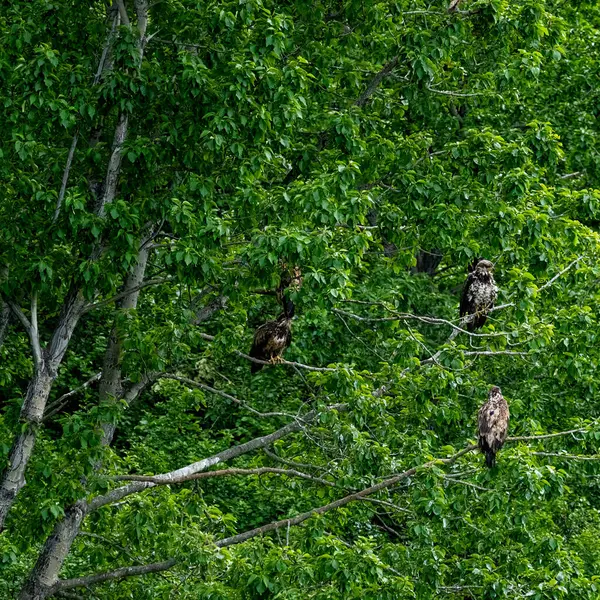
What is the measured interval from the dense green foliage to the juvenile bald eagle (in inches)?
21.3

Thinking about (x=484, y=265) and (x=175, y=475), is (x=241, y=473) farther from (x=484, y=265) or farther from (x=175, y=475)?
(x=484, y=265)

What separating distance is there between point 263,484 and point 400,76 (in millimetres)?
4904

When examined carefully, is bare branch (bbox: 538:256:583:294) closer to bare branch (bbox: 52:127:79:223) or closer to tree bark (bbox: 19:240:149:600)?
tree bark (bbox: 19:240:149:600)

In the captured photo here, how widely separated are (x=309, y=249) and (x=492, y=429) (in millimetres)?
2294

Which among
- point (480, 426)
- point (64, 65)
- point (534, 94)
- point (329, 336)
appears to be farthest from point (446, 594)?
point (534, 94)

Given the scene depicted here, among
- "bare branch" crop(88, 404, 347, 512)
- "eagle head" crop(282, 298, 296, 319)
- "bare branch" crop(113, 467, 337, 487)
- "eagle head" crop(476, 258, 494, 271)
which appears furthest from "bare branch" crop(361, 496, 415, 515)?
"eagle head" crop(476, 258, 494, 271)

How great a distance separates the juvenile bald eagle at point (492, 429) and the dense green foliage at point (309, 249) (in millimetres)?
540

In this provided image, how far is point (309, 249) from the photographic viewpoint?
11273 millimetres

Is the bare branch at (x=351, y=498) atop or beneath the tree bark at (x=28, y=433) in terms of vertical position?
beneath

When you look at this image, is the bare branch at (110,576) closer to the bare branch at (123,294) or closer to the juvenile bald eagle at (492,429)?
the bare branch at (123,294)

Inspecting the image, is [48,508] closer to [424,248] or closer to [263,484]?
[263,484]

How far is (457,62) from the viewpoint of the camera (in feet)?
48.7

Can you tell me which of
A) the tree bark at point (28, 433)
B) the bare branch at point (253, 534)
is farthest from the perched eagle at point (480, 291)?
the tree bark at point (28, 433)

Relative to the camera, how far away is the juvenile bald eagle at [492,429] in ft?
37.4
